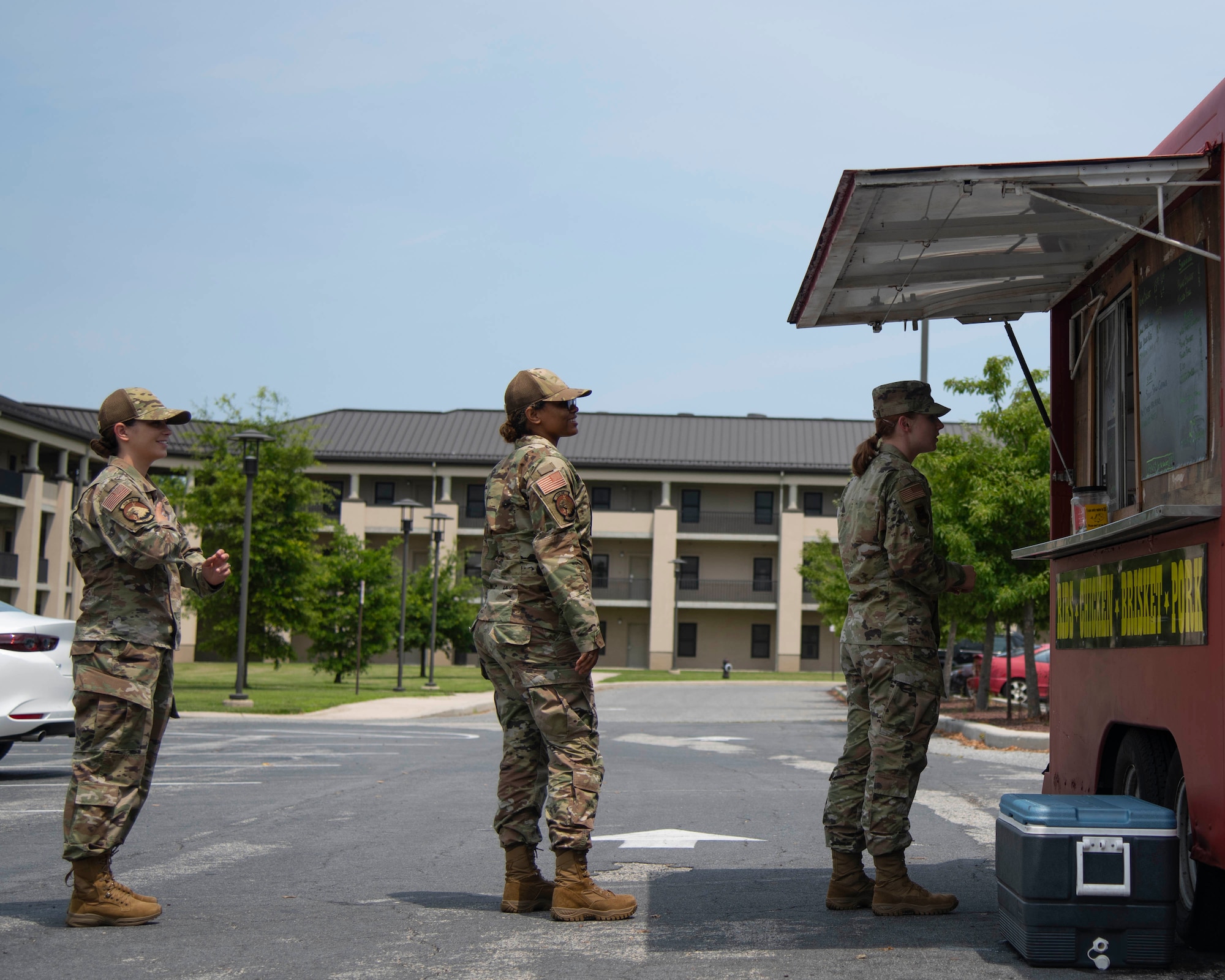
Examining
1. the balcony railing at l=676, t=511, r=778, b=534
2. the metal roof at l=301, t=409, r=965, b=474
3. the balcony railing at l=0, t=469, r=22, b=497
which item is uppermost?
the metal roof at l=301, t=409, r=965, b=474

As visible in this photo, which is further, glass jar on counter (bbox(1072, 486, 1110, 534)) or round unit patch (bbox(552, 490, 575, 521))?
glass jar on counter (bbox(1072, 486, 1110, 534))

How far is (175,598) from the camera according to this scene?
5.20 m

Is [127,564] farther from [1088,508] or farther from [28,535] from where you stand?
[28,535]

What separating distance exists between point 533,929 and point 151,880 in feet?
6.83

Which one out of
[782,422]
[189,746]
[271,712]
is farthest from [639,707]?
[782,422]

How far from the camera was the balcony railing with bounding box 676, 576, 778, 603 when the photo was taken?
2532 inches

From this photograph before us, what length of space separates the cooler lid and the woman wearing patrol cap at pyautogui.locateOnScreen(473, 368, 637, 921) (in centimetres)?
158

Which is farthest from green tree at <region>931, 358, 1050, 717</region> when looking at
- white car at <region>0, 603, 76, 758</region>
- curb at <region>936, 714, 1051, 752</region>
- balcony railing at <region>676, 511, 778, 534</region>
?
balcony railing at <region>676, 511, 778, 534</region>

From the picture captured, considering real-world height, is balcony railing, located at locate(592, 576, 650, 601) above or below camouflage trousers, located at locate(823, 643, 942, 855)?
above

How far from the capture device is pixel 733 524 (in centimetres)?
6425

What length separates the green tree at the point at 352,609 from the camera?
105ft

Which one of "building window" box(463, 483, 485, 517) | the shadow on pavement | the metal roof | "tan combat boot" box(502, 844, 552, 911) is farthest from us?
"building window" box(463, 483, 485, 517)

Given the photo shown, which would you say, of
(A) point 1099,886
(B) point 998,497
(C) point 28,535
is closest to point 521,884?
(A) point 1099,886

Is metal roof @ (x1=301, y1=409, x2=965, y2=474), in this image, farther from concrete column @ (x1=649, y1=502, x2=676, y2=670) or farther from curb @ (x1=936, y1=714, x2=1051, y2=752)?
curb @ (x1=936, y1=714, x2=1051, y2=752)
